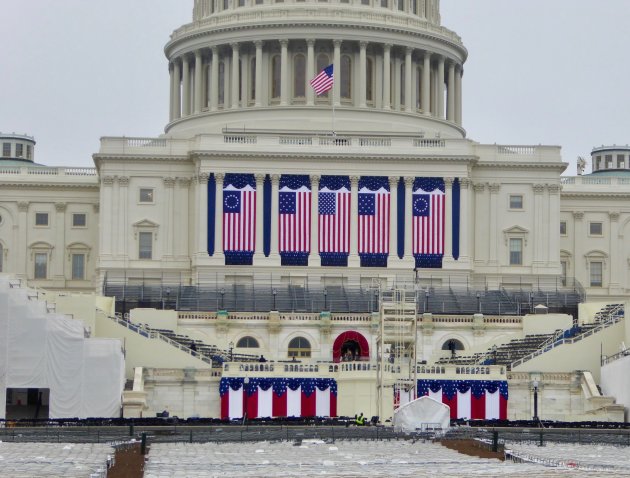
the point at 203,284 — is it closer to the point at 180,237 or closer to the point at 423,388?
the point at 180,237

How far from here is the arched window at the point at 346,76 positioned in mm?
198125

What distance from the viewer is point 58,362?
130m

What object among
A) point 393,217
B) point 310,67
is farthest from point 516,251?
point 310,67

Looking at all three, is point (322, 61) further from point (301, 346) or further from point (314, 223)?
point (301, 346)

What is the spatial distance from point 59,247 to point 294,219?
23530 mm

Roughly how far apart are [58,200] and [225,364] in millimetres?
63853

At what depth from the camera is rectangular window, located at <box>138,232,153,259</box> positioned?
180 m

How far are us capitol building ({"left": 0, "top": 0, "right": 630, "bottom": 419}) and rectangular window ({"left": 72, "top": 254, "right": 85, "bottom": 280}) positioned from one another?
0.59ft

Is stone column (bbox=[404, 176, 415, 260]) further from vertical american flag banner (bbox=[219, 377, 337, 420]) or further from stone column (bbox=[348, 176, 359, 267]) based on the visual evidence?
vertical american flag banner (bbox=[219, 377, 337, 420])

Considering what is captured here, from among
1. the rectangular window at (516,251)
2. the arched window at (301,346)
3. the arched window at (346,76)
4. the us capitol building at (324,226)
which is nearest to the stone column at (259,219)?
the us capitol building at (324,226)

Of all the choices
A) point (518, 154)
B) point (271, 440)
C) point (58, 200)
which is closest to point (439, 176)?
point (518, 154)

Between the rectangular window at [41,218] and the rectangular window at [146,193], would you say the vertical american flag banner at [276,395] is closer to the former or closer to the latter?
the rectangular window at [146,193]

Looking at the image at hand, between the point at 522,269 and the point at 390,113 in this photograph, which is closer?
the point at 522,269

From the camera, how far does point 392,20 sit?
199 metres
